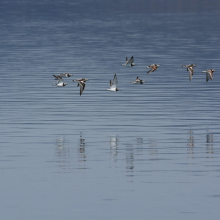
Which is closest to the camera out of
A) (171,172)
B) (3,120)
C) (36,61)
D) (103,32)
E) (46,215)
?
(46,215)

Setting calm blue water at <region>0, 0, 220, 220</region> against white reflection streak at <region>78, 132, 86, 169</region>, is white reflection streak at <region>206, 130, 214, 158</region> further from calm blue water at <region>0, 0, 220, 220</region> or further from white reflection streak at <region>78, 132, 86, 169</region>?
white reflection streak at <region>78, 132, 86, 169</region>

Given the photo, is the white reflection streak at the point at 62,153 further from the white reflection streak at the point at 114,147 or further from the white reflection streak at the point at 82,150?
the white reflection streak at the point at 114,147

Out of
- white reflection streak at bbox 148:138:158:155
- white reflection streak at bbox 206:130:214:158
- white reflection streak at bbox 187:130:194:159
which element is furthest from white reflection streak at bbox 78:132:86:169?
white reflection streak at bbox 206:130:214:158

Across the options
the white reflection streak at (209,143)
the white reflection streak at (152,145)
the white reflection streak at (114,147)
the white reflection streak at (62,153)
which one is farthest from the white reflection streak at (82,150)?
the white reflection streak at (209,143)

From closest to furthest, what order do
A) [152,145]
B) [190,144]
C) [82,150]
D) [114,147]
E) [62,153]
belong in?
[62,153] < [82,150] < [114,147] < [152,145] < [190,144]

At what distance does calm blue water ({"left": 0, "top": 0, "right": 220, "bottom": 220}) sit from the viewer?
2600 cm

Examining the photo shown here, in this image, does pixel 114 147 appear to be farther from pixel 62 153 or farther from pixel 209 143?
pixel 209 143

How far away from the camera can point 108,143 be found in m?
36.2

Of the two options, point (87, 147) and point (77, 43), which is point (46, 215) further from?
point (77, 43)

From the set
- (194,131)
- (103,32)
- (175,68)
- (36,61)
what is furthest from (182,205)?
(103,32)

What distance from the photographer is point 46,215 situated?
24.7 metres

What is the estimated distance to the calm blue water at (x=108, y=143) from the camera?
85.3 ft

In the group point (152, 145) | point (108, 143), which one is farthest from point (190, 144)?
point (108, 143)

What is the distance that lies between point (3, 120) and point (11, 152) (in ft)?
31.2
